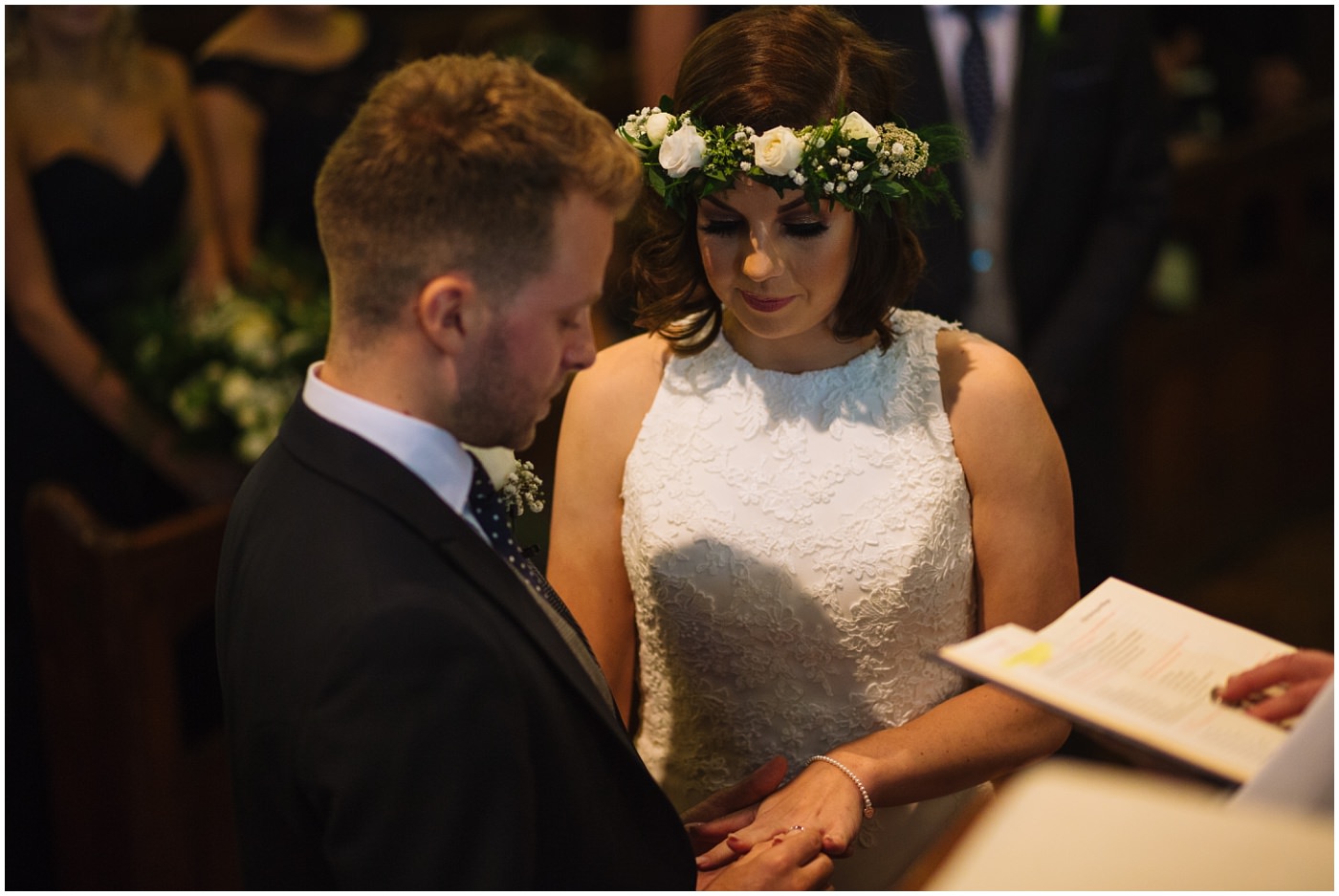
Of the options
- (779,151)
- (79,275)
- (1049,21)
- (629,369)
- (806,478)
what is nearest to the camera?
(779,151)

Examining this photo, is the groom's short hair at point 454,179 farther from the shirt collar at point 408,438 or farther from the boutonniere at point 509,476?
the boutonniere at point 509,476

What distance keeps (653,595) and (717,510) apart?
17 cm

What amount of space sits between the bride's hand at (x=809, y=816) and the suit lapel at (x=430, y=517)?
19.2 inches

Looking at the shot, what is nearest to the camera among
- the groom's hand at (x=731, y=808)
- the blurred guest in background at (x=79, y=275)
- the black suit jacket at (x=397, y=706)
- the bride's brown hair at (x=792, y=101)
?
the black suit jacket at (x=397, y=706)

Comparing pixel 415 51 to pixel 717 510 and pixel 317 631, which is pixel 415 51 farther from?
pixel 317 631

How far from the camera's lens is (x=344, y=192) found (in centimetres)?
151

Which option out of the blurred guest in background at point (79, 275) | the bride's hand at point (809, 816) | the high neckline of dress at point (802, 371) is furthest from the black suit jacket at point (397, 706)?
the blurred guest in background at point (79, 275)

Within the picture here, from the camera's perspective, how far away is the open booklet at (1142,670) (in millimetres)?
1410

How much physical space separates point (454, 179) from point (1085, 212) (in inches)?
88.2

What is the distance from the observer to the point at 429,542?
149 centimetres

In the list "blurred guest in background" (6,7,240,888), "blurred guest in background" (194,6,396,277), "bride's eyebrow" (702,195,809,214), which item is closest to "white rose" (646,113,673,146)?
"bride's eyebrow" (702,195,809,214)

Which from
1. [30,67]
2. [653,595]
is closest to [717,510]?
[653,595]

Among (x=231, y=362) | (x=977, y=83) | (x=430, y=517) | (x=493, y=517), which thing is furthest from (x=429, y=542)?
(x=977, y=83)

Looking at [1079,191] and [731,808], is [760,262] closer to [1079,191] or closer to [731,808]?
[731,808]
